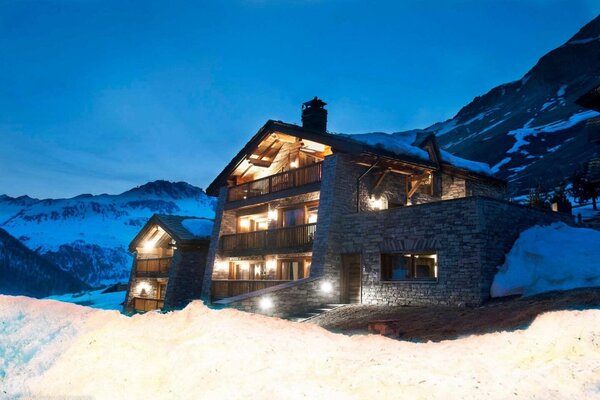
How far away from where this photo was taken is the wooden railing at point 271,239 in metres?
22.5

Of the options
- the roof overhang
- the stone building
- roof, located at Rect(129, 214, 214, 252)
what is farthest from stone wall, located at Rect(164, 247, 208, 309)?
the roof overhang

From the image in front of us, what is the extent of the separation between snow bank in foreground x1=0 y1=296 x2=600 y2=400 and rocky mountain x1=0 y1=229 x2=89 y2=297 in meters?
80.2

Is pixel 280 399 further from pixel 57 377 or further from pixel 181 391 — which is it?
pixel 57 377

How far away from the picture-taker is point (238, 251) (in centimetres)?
2675

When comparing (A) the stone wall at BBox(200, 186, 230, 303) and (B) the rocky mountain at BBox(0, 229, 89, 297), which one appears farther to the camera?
(B) the rocky mountain at BBox(0, 229, 89, 297)

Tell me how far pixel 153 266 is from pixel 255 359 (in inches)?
1119

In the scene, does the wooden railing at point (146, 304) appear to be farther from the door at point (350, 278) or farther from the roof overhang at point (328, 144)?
the door at point (350, 278)

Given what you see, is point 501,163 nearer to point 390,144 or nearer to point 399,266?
point 390,144

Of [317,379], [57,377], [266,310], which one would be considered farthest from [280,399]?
[266,310]

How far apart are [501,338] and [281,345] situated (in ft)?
12.0

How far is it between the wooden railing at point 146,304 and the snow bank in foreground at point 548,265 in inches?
843

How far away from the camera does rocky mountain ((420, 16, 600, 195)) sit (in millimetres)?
82062

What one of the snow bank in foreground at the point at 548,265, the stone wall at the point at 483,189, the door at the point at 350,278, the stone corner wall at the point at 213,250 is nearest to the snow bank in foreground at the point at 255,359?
the snow bank in foreground at the point at 548,265

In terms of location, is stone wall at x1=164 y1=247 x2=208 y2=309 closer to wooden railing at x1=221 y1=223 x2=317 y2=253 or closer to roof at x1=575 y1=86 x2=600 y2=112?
wooden railing at x1=221 y1=223 x2=317 y2=253
